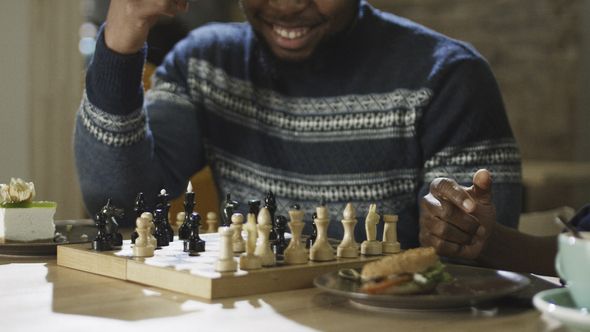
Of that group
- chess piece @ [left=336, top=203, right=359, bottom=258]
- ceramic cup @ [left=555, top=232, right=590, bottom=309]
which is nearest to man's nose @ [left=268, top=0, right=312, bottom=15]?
chess piece @ [left=336, top=203, right=359, bottom=258]

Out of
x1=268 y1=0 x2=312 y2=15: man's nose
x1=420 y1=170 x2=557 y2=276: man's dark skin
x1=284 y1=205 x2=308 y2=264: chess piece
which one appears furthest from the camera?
x1=268 y1=0 x2=312 y2=15: man's nose

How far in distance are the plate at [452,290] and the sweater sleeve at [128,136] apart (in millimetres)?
990

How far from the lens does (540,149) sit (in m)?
4.35

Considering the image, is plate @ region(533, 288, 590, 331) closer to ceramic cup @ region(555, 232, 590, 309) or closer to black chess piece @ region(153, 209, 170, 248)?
ceramic cup @ region(555, 232, 590, 309)

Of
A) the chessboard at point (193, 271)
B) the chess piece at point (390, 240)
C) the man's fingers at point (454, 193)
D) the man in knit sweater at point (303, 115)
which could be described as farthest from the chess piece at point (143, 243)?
the man in knit sweater at point (303, 115)

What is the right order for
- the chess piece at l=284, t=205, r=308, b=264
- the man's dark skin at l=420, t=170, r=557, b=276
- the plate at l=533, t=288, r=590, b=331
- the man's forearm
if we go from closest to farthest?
the plate at l=533, t=288, r=590, b=331 → the chess piece at l=284, t=205, r=308, b=264 → the man's dark skin at l=420, t=170, r=557, b=276 → the man's forearm

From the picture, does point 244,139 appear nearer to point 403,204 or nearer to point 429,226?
point 403,204

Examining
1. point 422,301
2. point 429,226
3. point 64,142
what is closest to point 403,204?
point 429,226

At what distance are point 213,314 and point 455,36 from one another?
4.16 m

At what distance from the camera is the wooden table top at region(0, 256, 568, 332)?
695 mm

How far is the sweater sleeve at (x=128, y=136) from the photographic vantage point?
1606mm

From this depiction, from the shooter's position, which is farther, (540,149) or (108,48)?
(540,149)

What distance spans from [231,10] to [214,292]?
175 inches

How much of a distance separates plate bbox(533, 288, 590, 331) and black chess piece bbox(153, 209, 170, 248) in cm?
72
